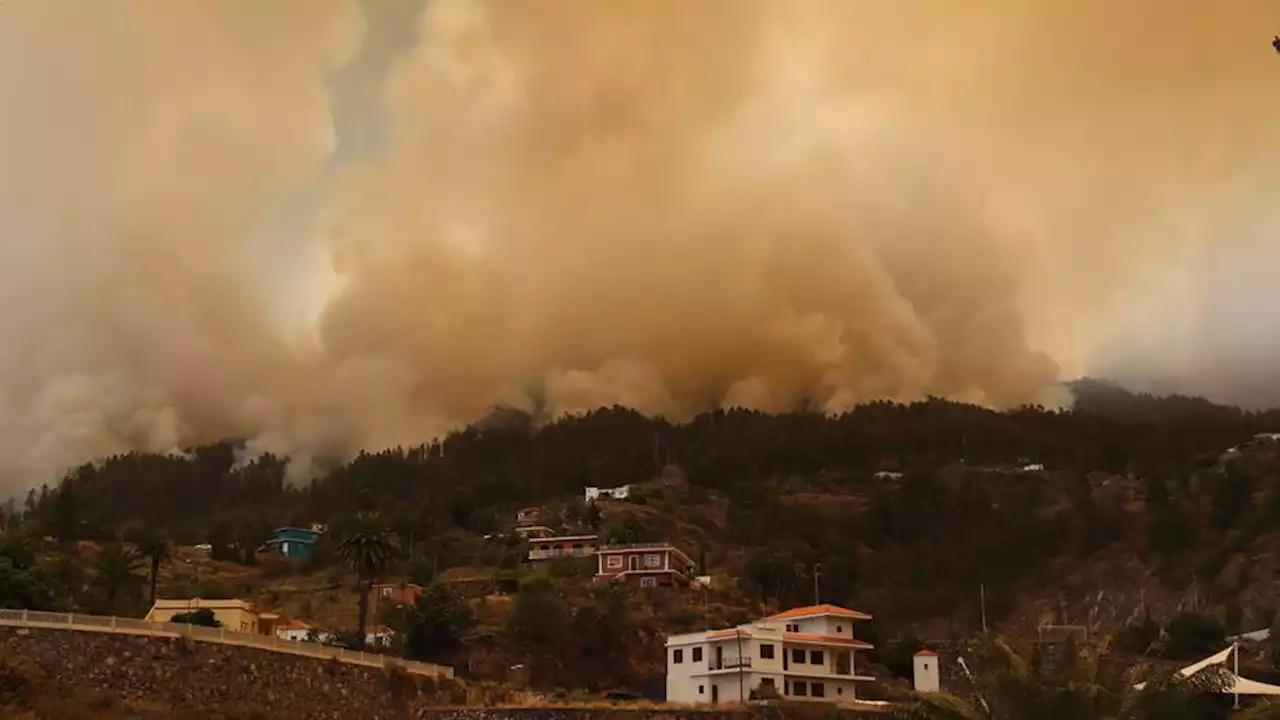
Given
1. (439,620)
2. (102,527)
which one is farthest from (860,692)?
(102,527)

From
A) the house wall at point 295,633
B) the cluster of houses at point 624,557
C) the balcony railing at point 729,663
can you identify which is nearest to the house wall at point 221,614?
the house wall at point 295,633

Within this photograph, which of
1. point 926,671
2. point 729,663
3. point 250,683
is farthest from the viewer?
point 926,671

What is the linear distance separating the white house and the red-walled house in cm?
3341

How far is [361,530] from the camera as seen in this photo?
3381 inches

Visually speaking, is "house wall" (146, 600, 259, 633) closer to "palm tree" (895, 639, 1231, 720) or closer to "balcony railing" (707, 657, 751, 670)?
"balcony railing" (707, 657, 751, 670)

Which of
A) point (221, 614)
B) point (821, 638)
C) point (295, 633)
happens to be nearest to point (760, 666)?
point (821, 638)

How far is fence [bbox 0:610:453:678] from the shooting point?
4528 centimetres

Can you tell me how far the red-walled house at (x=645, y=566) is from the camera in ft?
370

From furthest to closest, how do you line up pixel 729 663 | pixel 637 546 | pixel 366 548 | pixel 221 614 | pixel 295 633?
1. pixel 637 546
2. pixel 366 548
3. pixel 295 633
4. pixel 221 614
5. pixel 729 663

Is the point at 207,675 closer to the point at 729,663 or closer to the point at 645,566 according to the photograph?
the point at 729,663

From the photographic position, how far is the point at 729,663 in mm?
73062

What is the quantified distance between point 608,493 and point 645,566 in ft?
141

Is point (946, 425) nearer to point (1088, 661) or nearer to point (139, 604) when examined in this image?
point (139, 604)

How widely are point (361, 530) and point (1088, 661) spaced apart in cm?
6132
